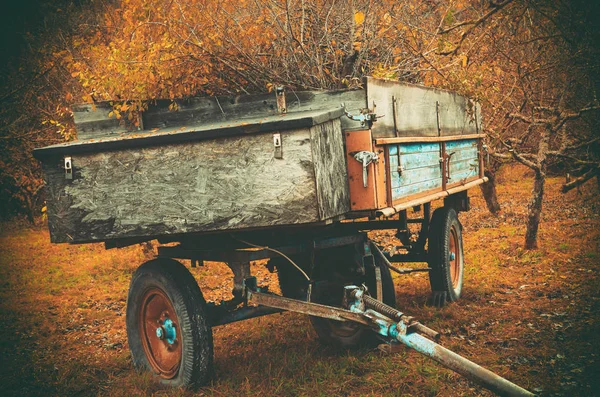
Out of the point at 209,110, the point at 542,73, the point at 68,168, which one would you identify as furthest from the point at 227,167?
the point at 542,73

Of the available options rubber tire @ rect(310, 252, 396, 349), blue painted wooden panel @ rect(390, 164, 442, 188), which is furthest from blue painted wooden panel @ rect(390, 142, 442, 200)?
rubber tire @ rect(310, 252, 396, 349)

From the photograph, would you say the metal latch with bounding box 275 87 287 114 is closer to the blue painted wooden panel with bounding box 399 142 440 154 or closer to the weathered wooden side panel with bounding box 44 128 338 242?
the weathered wooden side panel with bounding box 44 128 338 242

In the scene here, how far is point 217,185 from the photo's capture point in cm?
408

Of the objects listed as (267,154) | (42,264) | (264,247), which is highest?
(267,154)

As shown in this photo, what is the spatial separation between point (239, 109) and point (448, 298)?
12.4 ft

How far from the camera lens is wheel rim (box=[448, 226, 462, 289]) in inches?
297

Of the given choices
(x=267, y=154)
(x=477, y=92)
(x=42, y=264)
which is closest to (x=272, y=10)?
(x=267, y=154)

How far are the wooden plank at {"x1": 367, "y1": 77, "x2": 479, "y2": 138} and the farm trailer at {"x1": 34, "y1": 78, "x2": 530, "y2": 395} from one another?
28 millimetres

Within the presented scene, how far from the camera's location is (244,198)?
158 inches

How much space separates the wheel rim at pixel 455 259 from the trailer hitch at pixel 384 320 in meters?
3.18

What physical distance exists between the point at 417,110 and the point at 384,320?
7.63 ft

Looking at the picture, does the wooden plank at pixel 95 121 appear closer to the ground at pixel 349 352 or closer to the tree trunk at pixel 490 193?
the ground at pixel 349 352

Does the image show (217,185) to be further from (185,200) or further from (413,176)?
(413,176)

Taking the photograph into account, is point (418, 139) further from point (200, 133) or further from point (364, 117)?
point (200, 133)
